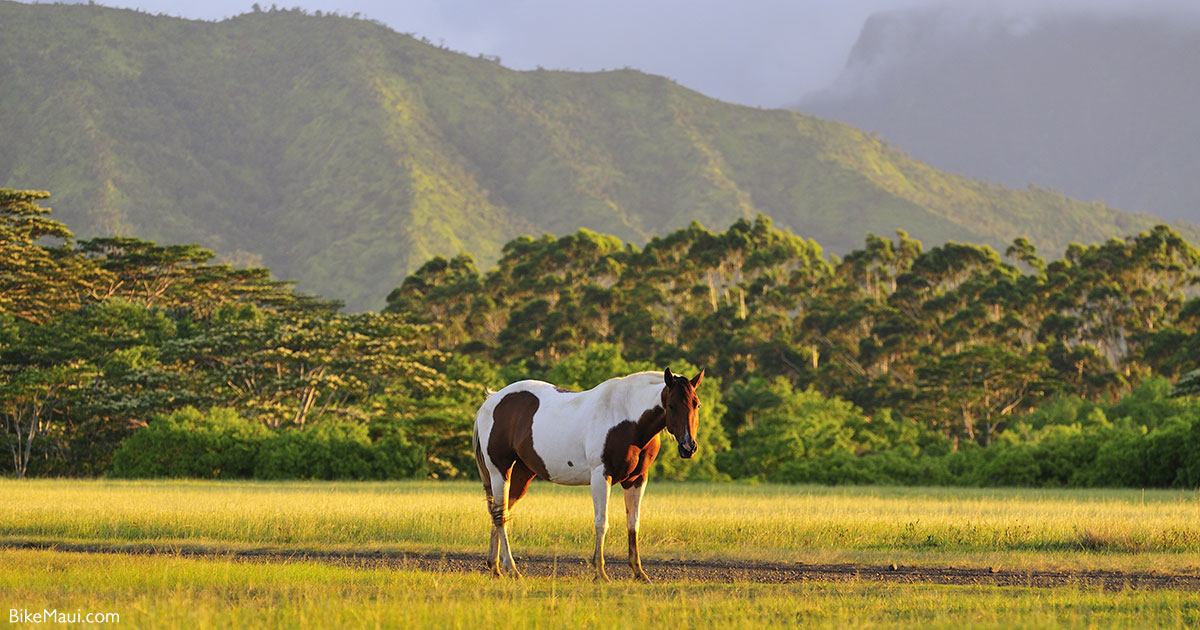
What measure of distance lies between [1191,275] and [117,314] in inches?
3115

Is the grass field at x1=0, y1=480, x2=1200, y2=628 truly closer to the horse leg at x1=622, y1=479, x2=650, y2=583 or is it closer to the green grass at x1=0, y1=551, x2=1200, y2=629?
the green grass at x1=0, y1=551, x2=1200, y2=629

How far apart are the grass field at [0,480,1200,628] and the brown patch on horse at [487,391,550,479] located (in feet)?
5.47

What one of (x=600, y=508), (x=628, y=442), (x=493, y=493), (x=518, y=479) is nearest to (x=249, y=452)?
(x=518, y=479)

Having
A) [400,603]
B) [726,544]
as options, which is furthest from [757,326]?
[400,603]

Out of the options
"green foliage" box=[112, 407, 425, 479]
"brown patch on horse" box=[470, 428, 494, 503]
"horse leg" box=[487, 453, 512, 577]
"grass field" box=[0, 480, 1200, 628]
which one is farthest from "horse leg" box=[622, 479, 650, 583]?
"green foliage" box=[112, 407, 425, 479]

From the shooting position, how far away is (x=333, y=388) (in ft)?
194

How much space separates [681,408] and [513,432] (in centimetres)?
276

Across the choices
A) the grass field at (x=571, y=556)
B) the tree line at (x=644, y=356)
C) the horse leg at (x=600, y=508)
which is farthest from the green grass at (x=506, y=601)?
the tree line at (x=644, y=356)

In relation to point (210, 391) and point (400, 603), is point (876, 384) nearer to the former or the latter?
point (210, 391)

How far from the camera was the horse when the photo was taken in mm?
13609

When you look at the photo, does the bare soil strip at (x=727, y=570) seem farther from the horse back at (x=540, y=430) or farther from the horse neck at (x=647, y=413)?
the horse neck at (x=647, y=413)

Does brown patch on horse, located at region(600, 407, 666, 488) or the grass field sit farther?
brown patch on horse, located at region(600, 407, 666, 488)

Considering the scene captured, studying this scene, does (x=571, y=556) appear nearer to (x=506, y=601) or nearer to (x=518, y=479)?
(x=518, y=479)

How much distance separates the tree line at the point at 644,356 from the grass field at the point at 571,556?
19.8m
